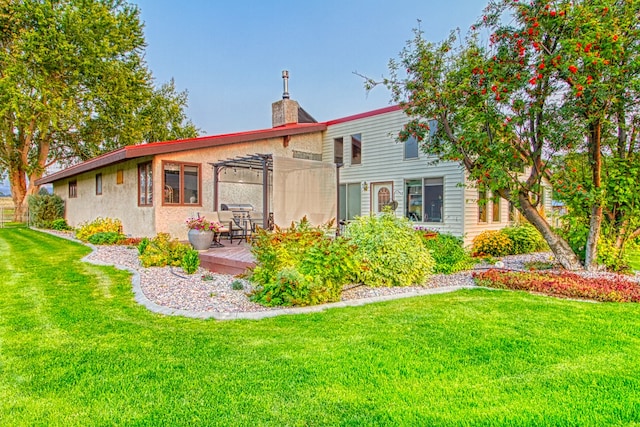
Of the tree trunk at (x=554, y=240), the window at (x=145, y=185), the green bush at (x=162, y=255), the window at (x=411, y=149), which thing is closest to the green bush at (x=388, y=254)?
the tree trunk at (x=554, y=240)

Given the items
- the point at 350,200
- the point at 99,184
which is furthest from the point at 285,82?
the point at 99,184

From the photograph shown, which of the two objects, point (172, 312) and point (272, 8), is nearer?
point (172, 312)

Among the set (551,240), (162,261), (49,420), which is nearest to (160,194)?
(162,261)

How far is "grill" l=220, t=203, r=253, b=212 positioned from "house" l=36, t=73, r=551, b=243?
0.61 ft

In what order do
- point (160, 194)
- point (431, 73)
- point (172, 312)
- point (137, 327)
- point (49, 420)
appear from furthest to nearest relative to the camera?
point (160, 194) < point (431, 73) < point (172, 312) < point (137, 327) < point (49, 420)

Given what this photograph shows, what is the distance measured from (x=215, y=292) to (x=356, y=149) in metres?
9.13

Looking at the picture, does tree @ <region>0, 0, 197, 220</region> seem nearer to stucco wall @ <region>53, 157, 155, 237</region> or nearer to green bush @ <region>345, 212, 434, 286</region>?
stucco wall @ <region>53, 157, 155, 237</region>

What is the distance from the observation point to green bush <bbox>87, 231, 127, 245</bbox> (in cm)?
1059

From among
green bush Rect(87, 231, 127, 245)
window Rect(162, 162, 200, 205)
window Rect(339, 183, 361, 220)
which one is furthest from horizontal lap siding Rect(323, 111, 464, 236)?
green bush Rect(87, 231, 127, 245)

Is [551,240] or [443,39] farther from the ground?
[443,39]

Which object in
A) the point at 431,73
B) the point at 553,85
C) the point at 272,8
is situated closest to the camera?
the point at 553,85

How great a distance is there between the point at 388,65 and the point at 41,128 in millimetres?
18188

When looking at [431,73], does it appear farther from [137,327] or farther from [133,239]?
[133,239]

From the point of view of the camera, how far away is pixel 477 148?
260 inches
